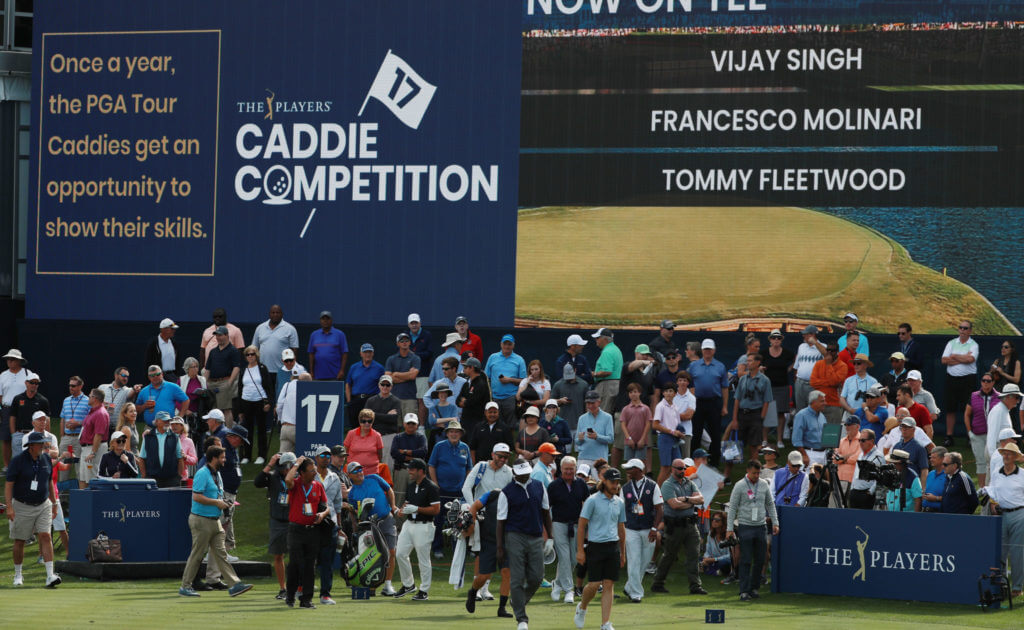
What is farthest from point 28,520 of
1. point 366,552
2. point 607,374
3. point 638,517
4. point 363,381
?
point 607,374

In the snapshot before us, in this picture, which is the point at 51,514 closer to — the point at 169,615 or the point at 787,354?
the point at 169,615

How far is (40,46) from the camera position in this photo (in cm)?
2619

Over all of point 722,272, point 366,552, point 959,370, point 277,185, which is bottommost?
point 366,552

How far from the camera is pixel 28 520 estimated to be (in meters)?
16.8

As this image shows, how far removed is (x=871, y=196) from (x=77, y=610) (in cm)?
1327

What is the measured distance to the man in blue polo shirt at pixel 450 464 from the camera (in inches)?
701

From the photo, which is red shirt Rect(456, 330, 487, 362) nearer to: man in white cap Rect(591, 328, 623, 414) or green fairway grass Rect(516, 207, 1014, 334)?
man in white cap Rect(591, 328, 623, 414)

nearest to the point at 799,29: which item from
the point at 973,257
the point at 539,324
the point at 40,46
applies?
the point at 973,257

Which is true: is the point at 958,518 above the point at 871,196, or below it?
below

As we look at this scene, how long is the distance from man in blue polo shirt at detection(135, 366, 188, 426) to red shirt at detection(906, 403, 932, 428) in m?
9.37

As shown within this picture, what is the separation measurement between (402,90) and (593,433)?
27.2 feet

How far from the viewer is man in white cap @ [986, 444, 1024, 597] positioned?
53.6ft

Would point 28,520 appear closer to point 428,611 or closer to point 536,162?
point 428,611

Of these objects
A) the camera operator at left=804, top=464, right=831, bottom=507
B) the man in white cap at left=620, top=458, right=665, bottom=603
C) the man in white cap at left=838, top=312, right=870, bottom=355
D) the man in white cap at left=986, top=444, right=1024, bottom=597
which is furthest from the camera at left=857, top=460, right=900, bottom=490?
the man in white cap at left=838, top=312, right=870, bottom=355
